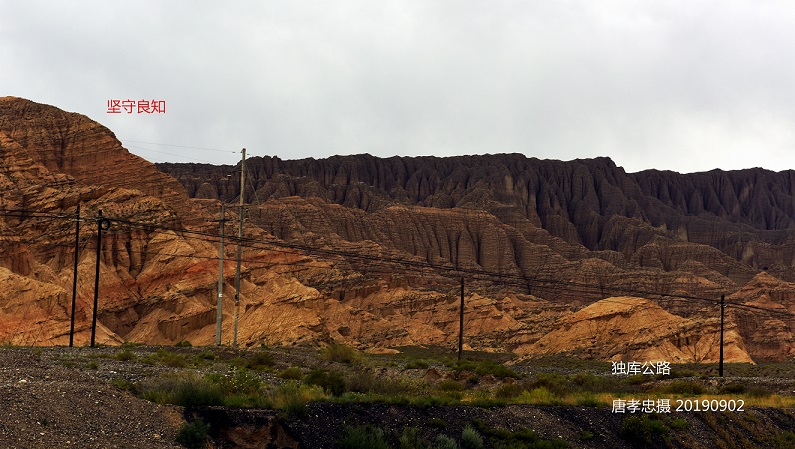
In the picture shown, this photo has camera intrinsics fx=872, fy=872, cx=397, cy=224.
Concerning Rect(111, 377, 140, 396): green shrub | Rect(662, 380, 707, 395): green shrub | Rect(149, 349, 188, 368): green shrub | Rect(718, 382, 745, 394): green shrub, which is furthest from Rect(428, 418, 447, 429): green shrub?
Rect(718, 382, 745, 394): green shrub

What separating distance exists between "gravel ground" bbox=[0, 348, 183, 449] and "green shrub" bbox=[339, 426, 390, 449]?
4.07 m

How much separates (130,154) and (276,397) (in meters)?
73.4

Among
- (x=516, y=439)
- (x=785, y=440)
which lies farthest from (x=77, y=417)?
(x=785, y=440)

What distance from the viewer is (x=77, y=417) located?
19016mm

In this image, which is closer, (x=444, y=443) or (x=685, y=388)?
(x=444, y=443)

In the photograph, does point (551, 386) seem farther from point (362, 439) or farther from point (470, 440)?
point (362, 439)

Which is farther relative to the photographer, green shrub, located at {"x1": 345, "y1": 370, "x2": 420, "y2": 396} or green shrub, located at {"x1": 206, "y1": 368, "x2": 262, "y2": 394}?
green shrub, located at {"x1": 345, "y1": 370, "x2": 420, "y2": 396}

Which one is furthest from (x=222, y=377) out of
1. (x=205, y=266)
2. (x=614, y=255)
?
(x=614, y=255)

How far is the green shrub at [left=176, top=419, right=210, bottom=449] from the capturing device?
64.3 ft

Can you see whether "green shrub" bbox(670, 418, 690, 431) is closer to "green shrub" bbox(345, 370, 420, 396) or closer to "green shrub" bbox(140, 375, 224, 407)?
"green shrub" bbox(345, 370, 420, 396)

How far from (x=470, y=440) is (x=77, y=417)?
10.1 meters

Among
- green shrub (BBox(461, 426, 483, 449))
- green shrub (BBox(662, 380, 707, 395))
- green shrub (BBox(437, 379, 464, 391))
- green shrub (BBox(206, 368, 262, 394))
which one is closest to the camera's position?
green shrub (BBox(461, 426, 483, 449))

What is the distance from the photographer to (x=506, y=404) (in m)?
27.1

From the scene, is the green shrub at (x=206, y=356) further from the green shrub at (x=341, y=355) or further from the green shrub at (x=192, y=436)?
the green shrub at (x=192, y=436)
